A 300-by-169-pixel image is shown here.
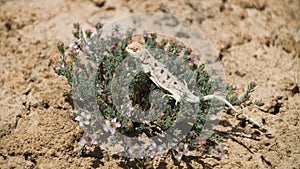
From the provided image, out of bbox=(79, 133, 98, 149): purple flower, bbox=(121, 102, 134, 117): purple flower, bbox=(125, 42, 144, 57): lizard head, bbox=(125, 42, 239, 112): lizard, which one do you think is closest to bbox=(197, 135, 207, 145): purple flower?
bbox=(125, 42, 239, 112): lizard

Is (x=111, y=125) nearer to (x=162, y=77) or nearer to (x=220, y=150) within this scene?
(x=162, y=77)

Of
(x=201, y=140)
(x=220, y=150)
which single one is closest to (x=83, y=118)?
(x=201, y=140)

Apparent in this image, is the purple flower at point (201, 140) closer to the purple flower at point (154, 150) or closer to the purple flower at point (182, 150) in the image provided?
the purple flower at point (182, 150)

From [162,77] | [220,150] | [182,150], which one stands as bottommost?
[220,150]

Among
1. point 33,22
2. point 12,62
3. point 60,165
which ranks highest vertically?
point 33,22

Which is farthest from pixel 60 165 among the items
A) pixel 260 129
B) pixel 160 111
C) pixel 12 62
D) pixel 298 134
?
pixel 298 134

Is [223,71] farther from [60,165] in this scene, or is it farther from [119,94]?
[60,165]
